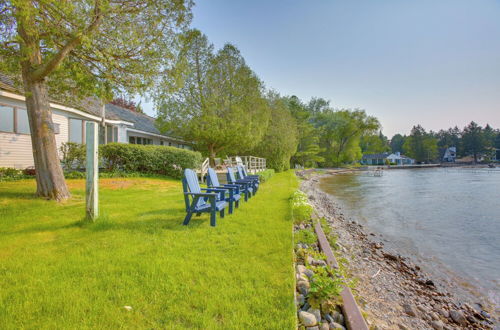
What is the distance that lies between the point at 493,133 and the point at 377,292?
144 meters

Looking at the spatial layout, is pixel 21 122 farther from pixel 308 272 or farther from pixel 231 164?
pixel 308 272

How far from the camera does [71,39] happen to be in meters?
6.29

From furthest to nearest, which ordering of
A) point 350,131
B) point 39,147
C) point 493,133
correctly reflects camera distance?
point 493,133 < point 350,131 < point 39,147

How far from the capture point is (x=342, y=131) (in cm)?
5938

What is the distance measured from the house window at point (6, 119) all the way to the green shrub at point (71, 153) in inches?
80.2

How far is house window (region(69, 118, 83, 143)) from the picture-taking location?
14.4 meters

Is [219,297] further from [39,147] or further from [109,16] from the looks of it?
[109,16]

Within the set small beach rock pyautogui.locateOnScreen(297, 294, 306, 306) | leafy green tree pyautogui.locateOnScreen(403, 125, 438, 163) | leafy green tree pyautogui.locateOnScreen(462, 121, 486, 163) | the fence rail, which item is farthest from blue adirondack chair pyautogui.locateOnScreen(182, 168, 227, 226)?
leafy green tree pyautogui.locateOnScreen(462, 121, 486, 163)

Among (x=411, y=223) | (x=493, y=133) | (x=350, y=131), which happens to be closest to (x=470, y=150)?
(x=493, y=133)

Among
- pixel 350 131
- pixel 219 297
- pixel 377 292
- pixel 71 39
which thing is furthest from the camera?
pixel 350 131

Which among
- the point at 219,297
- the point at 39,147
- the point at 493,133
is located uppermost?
the point at 493,133

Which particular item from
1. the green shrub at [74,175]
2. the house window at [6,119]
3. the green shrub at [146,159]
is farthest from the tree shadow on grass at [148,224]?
the house window at [6,119]

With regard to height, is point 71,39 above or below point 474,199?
above

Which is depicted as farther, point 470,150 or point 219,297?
point 470,150
